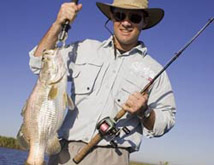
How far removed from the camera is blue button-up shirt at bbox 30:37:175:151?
4.49m

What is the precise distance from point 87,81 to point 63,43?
549mm

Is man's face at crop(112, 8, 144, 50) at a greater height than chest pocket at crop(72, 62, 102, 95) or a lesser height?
greater

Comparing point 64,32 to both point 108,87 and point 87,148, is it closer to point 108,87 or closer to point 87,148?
point 108,87

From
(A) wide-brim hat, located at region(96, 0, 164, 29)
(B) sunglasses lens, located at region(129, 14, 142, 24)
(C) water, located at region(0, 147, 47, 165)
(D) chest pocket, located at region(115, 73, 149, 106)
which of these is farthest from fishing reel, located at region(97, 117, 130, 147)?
(C) water, located at region(0, 147, 47, 165)

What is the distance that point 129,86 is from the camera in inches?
185


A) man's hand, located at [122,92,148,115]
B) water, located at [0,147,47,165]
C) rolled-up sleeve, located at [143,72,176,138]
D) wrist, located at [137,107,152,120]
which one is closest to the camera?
man's hand, located at [122,92,148,115]

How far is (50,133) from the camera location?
13.2ft

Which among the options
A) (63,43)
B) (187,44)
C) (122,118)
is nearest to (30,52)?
(63,43)

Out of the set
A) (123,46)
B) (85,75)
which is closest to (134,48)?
(123,46)

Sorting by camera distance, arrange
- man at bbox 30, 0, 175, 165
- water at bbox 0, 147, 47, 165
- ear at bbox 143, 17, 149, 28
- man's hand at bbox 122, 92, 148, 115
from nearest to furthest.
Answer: man's hand at bbox 122, 92, 148, 115 < man at bbox 30, 0, 175, 165 < ear at bbox 143, 17, 149, 28 < water at bbox 0, 147, 47, 165

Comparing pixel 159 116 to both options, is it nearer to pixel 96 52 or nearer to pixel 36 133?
pixel 96 52

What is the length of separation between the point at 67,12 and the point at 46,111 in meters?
1.10

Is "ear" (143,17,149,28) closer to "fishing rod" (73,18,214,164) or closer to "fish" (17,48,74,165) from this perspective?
"fishing rod" (73,18,214,164)

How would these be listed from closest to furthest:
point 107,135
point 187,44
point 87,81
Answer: point 107,135, point 87,81, point 187,44
